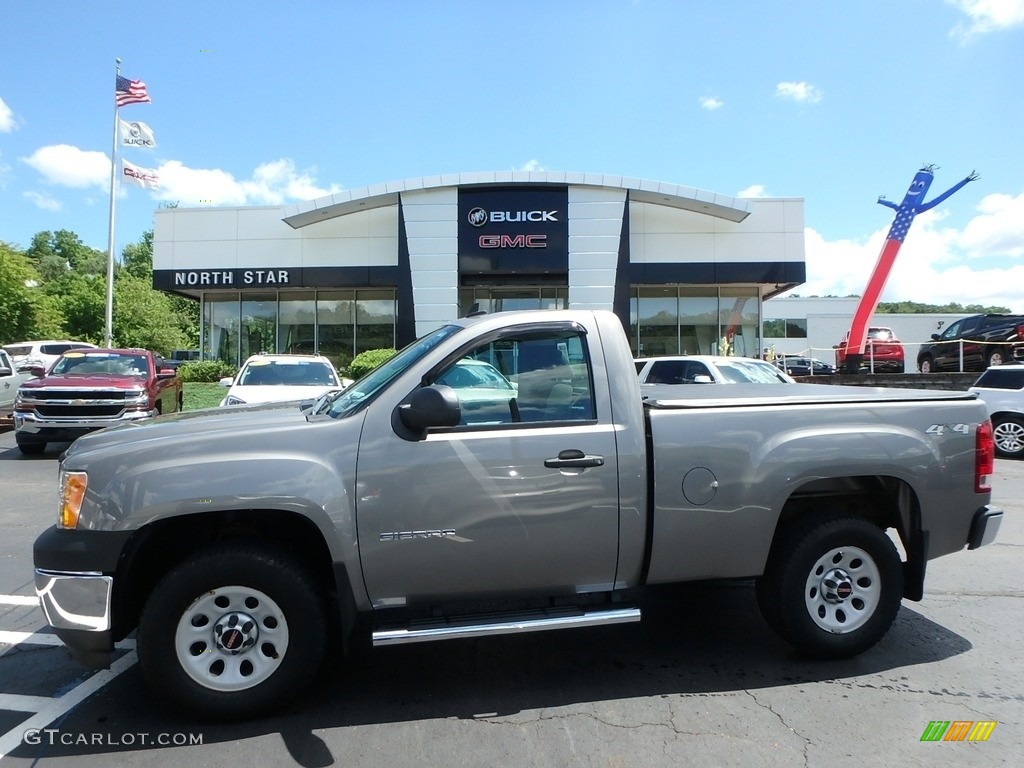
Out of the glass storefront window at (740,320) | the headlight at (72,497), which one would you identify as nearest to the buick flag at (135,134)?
the glass storefront window at (740,320)

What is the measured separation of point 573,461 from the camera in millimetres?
3480

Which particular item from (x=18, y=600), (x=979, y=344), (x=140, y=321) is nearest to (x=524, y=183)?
(x=979, y=344)

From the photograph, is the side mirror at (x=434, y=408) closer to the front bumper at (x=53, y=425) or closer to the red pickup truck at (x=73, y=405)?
the red pickup truck at (x=73, y=405)

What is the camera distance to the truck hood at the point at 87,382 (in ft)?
38.0

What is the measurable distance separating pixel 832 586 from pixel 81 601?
392cm

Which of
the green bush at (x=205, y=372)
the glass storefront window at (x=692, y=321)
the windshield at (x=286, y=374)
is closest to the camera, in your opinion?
the windshield at (x=286, y=374)

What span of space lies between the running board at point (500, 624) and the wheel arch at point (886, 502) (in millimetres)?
1142

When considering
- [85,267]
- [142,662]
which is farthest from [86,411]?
[85,267]

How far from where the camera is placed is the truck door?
3.34 metres

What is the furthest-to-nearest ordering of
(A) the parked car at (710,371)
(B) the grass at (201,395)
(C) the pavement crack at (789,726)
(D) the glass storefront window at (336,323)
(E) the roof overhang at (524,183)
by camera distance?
(D) the glass storefront window at (336,323) → (E) the roof overhang at (524,183) → (B) the grass at (201,395) → (A) the parked car at (710,371) → (C) the pavement crack at (789,726)

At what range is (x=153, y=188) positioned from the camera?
2569cm

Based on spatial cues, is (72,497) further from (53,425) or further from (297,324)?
(297,324)

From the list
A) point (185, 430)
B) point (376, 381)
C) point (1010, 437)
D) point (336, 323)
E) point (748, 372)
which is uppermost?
point (336, 323)

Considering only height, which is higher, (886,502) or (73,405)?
(73,405)
